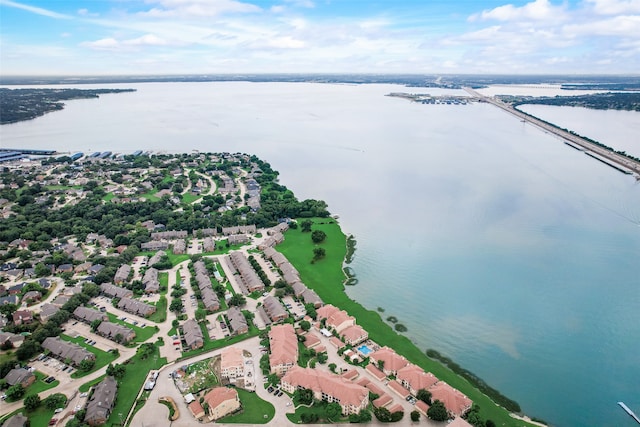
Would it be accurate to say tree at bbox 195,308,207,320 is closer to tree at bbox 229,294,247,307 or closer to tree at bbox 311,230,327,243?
tree at bbox 229,294,247,307

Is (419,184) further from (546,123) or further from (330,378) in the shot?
(546,123)

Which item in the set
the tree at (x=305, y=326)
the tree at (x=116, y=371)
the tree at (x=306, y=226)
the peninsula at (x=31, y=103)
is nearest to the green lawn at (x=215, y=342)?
the tree at (x=305, y=326)

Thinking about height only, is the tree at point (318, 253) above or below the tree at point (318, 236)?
below

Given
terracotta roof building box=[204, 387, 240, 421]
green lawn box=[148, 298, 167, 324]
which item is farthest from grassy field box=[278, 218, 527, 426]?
green lawn box=[148, 298, 167, 324]

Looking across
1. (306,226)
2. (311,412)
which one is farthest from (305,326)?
(306,226)

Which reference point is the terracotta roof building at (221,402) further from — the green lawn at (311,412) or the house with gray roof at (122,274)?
the house with gray roof at (122,274)

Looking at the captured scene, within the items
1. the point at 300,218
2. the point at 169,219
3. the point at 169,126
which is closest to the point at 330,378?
the point at 300,218
